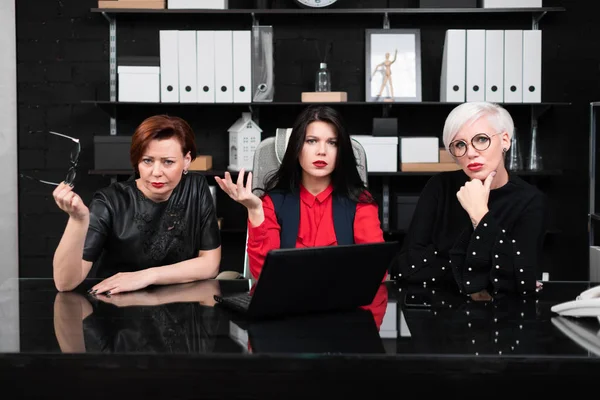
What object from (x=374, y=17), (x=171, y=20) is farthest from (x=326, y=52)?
(x=171, y=20)

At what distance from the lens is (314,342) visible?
140cm

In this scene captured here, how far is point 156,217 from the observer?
2.22 meters

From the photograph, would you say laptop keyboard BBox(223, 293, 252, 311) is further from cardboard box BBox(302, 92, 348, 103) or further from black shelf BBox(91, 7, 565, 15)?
black shelf BBox(91, 7, 565, 15)

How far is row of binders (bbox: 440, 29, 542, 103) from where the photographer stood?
12.1ft

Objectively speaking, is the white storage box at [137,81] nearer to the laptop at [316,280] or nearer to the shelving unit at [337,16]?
the shelving unit at [337,16]

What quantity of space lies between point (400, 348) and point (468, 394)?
0.14m

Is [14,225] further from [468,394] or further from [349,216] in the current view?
[468,394]

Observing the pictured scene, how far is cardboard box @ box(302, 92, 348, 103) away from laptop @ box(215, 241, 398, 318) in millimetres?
2177

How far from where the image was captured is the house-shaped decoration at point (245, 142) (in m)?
3.79

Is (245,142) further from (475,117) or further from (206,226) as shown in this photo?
(475,117)

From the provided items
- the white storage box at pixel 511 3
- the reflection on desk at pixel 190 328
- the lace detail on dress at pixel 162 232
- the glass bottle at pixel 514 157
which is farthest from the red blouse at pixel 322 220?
the white storage box at pixel 511 3

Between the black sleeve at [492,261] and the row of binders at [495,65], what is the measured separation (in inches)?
73.4

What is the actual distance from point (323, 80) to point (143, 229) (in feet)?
6.12

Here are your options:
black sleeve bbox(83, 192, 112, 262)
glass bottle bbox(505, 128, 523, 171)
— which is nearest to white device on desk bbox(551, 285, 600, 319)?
black sleeve bbox(83, 192, 112, 262)
